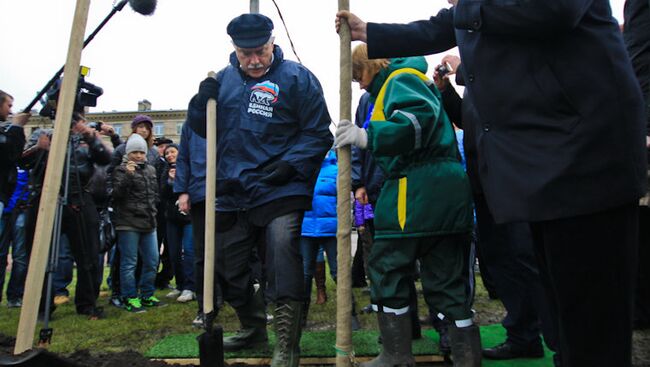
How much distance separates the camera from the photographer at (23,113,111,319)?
5016 millimetres

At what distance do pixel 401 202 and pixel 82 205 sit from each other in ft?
12.7

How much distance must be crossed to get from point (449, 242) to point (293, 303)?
104cm

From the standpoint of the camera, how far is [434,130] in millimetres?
2787

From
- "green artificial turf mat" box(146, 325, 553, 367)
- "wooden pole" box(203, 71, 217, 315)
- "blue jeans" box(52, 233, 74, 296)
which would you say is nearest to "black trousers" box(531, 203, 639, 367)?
"green artificial turf mat" box(146, 325, 553, 367)

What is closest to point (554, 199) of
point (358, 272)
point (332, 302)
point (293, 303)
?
point (293, 303)

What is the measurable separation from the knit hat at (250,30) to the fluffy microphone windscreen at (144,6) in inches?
37.3

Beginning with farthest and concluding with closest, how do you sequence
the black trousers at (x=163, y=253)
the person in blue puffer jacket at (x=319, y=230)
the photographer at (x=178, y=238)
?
the black trousers at (x=163, y=253), the photographer at (x=178, y=238), the person in blue puffer jacket at (x=319, y=230)

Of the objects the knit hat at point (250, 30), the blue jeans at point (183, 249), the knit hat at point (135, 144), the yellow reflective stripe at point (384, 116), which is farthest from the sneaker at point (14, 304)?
the yellow reflective stripe at point (384, 116)

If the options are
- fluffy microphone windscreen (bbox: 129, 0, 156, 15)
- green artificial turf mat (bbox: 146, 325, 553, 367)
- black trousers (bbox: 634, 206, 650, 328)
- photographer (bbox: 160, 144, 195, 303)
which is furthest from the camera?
photographer (bbox: 160, 144, 195, 303)

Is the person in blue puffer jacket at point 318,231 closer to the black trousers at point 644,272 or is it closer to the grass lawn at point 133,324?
the grass lawn at point 133,324

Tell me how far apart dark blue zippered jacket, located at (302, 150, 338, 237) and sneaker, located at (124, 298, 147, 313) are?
2.09m

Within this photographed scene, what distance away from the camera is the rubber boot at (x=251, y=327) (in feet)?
11.8

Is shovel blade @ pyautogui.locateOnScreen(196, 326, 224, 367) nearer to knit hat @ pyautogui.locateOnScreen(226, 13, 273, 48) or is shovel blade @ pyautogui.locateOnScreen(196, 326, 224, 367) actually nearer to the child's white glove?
the child's white glove

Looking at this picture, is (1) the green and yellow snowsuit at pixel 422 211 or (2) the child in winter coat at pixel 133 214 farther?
(2) the child in winter coat at pixel 133 214
